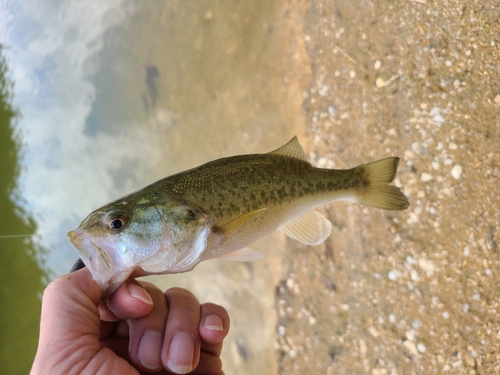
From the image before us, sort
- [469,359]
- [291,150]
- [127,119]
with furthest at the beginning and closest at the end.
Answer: [127,119], [469,359], [291,150]

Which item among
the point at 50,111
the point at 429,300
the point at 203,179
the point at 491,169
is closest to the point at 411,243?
the point at 429,300

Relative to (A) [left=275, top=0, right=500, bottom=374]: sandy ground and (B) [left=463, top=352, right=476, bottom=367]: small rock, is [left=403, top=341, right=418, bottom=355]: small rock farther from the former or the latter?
(B) [left=463, top=352, right=476, bottom=367]: small rock

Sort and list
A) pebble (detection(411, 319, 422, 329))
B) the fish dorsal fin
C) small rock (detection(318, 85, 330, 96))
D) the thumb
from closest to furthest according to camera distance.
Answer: the thumb → the fish dorsal fin → pebble (detection(411, 319, 422, 329)) → small rock (detection(318, 85, 330, 96))

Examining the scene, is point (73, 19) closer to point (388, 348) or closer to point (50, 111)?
point (50, 111)

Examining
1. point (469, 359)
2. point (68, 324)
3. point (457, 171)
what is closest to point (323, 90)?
point (457, 171)

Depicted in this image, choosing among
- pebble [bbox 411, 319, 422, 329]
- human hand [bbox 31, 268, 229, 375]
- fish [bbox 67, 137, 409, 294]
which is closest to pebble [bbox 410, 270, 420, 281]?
pebble [bbox 411, 319, 422, 329]

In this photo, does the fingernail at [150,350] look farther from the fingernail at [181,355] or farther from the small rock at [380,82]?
the small rock at [380,82]

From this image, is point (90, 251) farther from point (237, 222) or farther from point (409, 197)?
point (409, 197)
